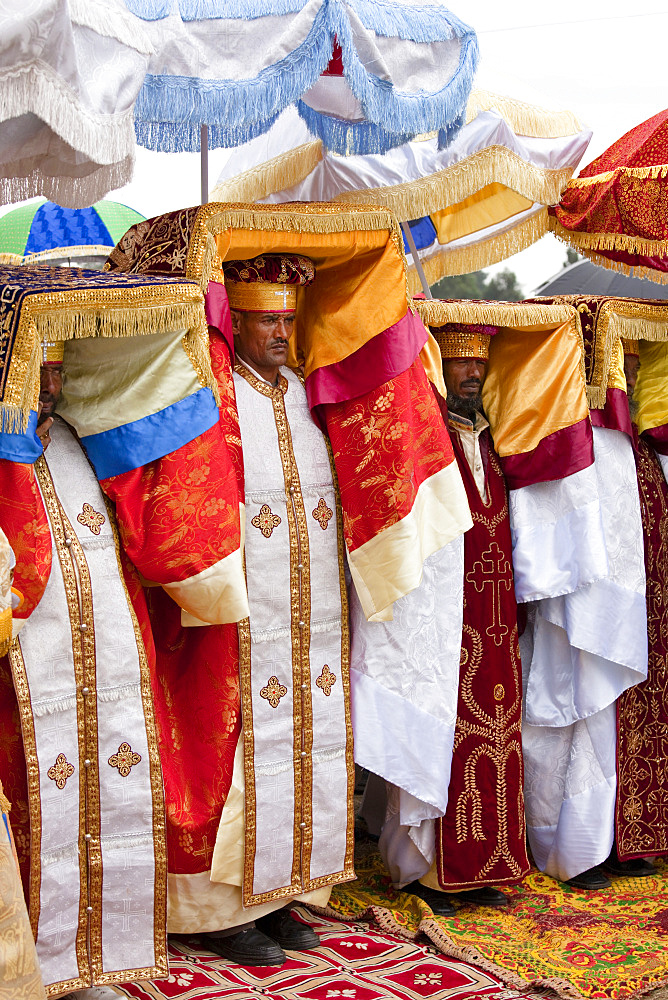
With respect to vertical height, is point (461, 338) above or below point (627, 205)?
below

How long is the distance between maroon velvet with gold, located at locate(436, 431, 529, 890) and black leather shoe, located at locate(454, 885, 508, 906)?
0.07 metres

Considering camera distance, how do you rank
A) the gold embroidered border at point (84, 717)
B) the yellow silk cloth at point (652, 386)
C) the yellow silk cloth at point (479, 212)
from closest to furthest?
the gold embroidered border at point (84, 717), the yellow silk cloth at point (652, 386), the yellow silk cloth at point (479, 212)

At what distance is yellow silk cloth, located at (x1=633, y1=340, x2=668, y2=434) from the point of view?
4.84 metres

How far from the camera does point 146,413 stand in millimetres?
3312

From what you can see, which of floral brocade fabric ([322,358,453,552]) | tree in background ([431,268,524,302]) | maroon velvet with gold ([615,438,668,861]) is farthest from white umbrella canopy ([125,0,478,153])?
tree in background ([431,268,524,302])

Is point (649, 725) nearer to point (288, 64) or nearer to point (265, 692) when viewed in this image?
point (265, 692)

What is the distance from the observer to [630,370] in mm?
4883

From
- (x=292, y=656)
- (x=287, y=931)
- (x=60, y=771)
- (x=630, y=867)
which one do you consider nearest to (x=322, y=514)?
(x=292, y=656)

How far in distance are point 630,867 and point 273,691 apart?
75.1 inches

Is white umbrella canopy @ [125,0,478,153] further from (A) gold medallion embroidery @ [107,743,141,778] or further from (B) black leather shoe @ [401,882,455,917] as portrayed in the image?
(B) black leather shoe @ [401,882,455,917]

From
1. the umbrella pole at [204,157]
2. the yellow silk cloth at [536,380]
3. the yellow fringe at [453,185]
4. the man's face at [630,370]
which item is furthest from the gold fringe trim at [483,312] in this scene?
the umbrella pole at [204,157]

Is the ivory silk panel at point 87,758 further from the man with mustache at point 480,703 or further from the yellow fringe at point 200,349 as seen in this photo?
the man with mustache at point 480,703

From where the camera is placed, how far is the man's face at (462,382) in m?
4.37

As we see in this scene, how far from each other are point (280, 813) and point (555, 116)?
2.86 metres
